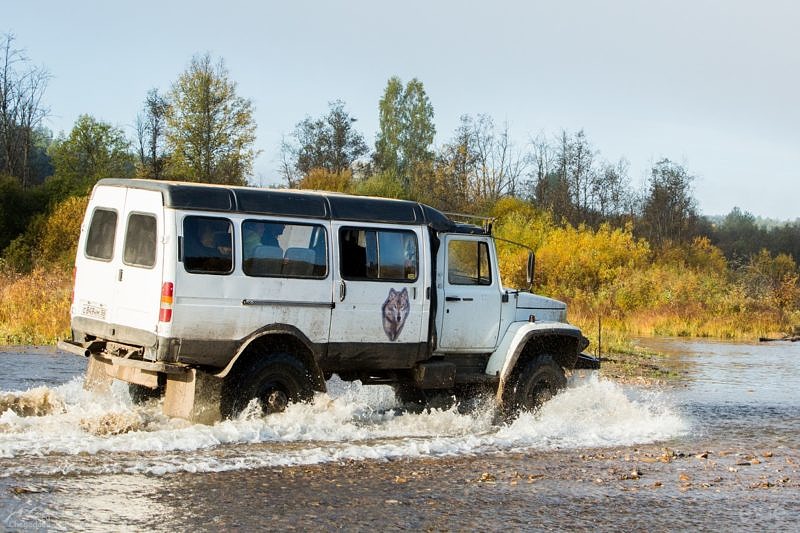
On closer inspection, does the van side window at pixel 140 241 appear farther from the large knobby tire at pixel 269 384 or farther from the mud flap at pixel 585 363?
the mud flap at pixel 585 363

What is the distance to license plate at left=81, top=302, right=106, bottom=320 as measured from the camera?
1072 cm

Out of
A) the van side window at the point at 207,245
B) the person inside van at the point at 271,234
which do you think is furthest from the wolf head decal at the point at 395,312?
the van side window at the point at 207,245

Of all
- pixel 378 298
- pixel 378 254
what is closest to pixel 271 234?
pixel 378 254

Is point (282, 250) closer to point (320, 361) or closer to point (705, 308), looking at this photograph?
point (320, 361)

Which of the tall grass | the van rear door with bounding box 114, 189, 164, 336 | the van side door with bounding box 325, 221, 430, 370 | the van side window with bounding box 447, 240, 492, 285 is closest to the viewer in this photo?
the van rear door with bounding box 114, 189, 164, 336

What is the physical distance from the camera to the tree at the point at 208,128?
207 feet

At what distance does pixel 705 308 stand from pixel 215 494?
34.1 metres

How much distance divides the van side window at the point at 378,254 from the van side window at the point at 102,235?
7.82 ft

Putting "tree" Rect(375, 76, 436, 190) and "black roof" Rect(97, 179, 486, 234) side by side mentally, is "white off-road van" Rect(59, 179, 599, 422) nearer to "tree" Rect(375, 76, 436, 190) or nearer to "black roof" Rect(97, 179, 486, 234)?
"black roof" Rect(97, 179, 486, 234)

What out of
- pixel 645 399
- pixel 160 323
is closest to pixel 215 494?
pixel 160 323

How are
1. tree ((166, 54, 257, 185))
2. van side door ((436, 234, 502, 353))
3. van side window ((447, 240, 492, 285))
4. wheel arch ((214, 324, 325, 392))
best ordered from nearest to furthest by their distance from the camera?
wheel arch ((214, 324, 325, 392)) → van side door ((436, 234, 502, 353)) → van side window ((447, 240, 492, 285)) → tree ((166, 54, 257, 185))

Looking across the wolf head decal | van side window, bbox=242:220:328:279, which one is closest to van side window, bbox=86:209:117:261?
van side window, bbox=242:220:328:279

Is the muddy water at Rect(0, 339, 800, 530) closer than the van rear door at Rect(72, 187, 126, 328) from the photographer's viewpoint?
Yes

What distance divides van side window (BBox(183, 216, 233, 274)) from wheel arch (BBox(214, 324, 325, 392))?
74 centimetres
